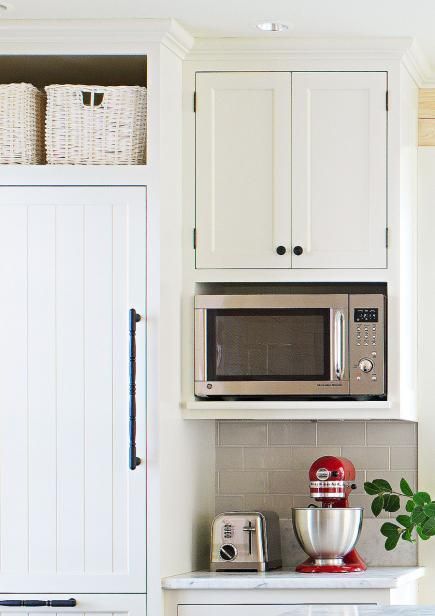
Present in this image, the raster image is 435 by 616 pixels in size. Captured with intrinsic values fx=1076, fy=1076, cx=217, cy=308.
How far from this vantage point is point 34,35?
3322 millimetres

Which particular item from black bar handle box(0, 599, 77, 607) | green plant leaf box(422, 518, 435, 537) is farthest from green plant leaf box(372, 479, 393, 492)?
black bar handle box(0, 599, 77, 607)

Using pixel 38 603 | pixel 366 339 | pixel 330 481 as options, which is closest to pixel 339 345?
pixel 366 339

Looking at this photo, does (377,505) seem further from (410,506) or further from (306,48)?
(306,48)

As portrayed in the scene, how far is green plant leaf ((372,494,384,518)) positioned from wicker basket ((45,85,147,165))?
144 cm

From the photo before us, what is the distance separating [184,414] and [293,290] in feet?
2.17

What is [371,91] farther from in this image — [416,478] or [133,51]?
[416,478]

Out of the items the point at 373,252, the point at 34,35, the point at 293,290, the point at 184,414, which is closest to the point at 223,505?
the point at 184,414

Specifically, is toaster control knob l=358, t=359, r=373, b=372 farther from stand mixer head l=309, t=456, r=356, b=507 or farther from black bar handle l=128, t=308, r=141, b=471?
black bar handle l=128, t=308, r=141, b=471

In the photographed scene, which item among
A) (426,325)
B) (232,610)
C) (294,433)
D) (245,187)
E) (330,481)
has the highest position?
(245,187)

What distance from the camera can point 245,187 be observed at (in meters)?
3.54

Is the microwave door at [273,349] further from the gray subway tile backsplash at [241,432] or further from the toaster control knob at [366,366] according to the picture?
the gray subway tile backsplash at [241,432]

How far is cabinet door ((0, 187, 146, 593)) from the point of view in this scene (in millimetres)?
3221

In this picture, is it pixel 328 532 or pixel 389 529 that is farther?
pixel 389 529

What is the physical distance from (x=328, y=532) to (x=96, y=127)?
1.48 meters
